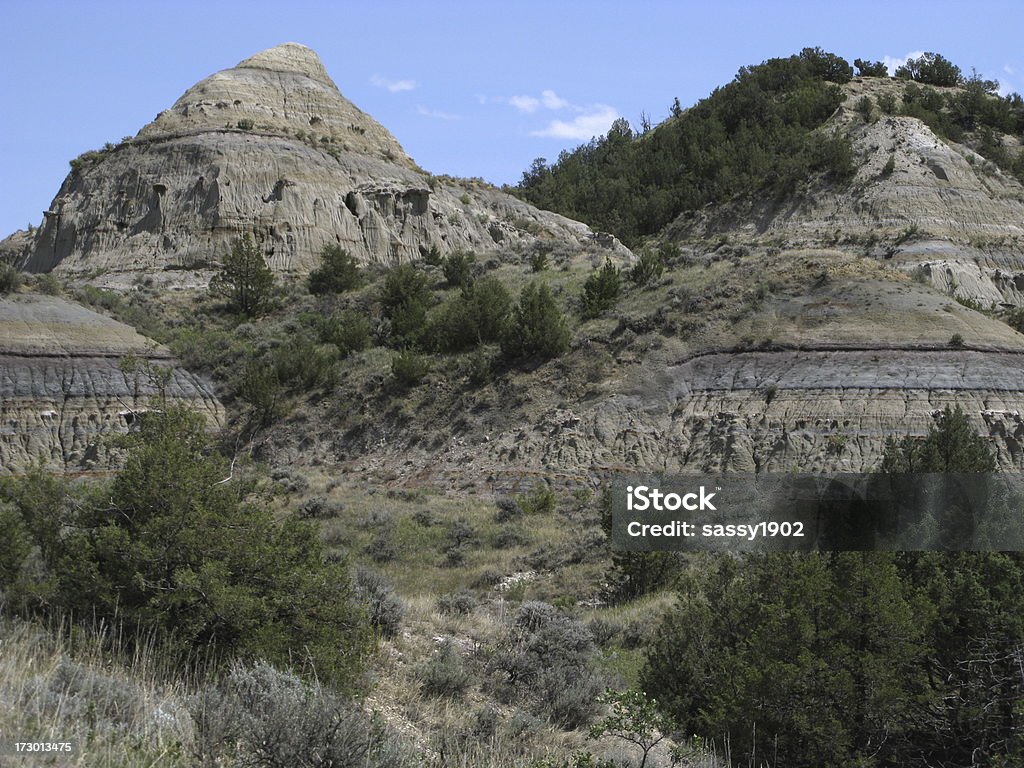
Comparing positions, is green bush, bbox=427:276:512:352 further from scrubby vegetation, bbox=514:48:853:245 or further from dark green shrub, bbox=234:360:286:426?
scrubby vegetation, bbox=514:48:853:245

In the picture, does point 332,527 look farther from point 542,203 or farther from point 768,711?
point 542,203

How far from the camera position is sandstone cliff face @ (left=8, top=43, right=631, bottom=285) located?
150 ft

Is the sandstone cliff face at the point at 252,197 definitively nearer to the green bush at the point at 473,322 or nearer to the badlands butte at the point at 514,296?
the badlands butte at the point at 514,296

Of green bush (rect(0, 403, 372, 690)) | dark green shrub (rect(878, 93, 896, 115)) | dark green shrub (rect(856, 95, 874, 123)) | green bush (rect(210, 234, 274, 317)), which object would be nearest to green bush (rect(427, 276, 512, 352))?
green bush (rect(210, 234, 274, 317))

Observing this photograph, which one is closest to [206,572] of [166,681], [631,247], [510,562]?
[166,681]

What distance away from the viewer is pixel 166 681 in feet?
24.3

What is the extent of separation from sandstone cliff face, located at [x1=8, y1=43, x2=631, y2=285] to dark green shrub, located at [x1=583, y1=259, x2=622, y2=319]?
9.66 metres

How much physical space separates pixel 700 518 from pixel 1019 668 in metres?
11.3

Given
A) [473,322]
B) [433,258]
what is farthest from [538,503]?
[433,258]

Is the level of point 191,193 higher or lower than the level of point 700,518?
higher

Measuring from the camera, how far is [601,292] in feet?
113

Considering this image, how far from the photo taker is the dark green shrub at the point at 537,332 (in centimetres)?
3173

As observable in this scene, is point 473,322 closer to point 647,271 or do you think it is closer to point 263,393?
point 647,271

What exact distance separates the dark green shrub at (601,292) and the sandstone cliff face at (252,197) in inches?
380
